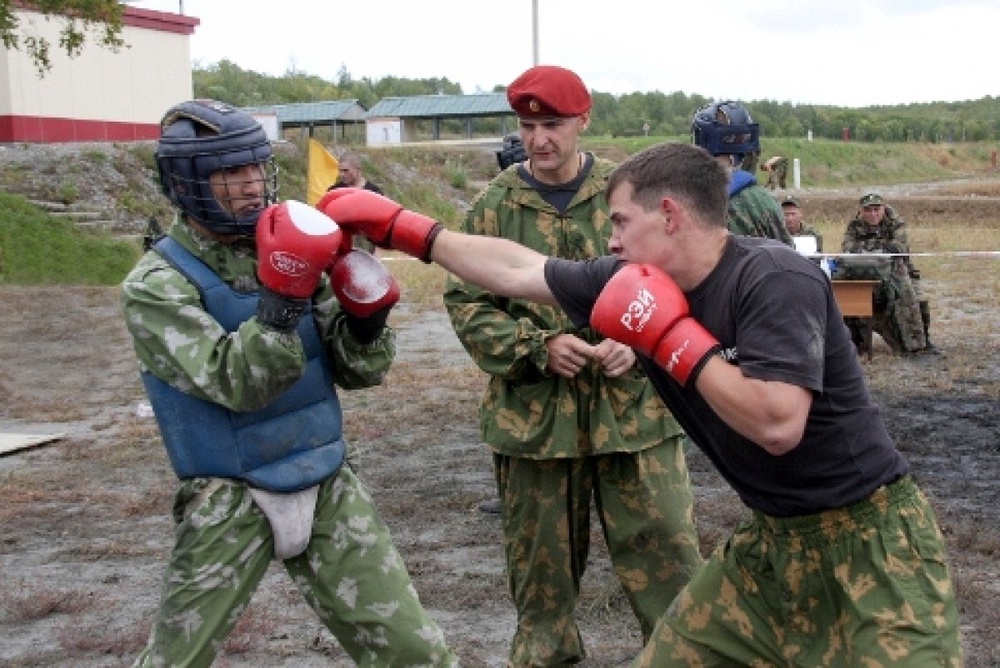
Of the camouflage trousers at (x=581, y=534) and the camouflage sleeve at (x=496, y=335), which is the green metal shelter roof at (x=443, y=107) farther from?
the camouflage trousers at (x=581, y=534)

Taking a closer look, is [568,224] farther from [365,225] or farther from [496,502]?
[496,502]

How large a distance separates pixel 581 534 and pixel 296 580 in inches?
49.8

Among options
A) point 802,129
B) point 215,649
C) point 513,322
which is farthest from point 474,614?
point 802,129

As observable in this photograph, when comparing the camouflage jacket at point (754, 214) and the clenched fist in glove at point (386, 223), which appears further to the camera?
the camouflage jacket at point (754, 214)

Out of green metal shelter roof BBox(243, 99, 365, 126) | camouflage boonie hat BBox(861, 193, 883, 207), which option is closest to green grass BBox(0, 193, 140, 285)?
camouflage boonie hat BBox(861, 193, 883, 207)

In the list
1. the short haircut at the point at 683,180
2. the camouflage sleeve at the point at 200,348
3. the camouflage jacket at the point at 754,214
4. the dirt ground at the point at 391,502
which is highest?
the short haircut at the point at 683,180

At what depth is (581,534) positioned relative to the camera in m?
4.75

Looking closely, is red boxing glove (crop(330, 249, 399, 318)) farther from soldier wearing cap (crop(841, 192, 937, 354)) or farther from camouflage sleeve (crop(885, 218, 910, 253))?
camouflage sleeve (crop(885, 218, 910, 253))

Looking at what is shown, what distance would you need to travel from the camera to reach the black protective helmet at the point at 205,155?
3.68 metres

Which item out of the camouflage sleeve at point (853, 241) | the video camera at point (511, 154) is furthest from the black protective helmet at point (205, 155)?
the camouflage sleeve at point (853, 241)

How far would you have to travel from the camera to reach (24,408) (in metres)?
11.1

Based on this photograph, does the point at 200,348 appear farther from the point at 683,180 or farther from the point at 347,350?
the point at 683,180

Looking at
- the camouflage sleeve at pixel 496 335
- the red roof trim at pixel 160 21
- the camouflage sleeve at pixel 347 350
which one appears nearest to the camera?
the camouflage sleeve at pixel 347 350

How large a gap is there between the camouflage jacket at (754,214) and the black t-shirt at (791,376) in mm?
2191
